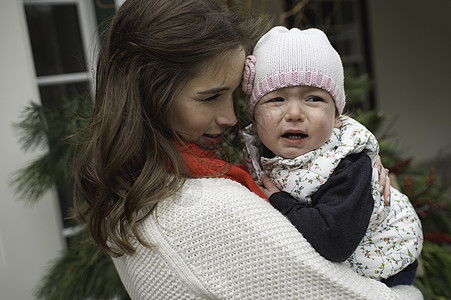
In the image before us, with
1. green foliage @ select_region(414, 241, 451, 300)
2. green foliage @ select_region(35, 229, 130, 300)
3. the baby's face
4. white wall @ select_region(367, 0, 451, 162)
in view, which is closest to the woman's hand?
the baby's face

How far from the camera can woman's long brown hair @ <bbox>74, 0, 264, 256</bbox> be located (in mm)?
1158

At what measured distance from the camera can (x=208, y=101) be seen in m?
1.23

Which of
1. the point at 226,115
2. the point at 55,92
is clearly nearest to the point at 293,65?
the point at 226,115

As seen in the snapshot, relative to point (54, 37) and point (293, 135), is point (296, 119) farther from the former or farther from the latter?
point (54, 37)

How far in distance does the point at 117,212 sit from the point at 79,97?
1163 mm

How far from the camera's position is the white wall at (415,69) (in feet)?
20.4

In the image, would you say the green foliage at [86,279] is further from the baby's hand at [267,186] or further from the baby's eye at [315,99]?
the baby's eye at [315,99]

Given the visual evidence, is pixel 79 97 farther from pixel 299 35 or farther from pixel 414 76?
pixel 414 76

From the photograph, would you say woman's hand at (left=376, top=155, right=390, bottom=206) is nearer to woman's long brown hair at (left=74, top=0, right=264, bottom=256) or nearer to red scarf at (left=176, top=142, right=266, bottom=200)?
red scarf at (left=176, top=142, right=266, bottom=200)

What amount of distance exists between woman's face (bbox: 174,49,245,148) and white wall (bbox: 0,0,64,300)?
154 cm

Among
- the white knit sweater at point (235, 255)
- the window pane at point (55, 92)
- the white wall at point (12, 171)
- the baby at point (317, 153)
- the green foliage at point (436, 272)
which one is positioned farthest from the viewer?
the window pane at point (55, 92)

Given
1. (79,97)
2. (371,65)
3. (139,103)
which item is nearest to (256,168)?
(139,103)

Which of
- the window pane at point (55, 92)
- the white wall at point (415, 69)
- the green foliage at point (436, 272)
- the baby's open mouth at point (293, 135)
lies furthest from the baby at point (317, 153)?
the white wall at point (415, 69)

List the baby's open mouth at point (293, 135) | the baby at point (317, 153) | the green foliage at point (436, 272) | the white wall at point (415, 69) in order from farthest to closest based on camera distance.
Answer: the white wall at point (415, 69) < the green foliage at point (436, 272) < the baby's open mouth at point (293, 135) < the baby at point (317, 153)
